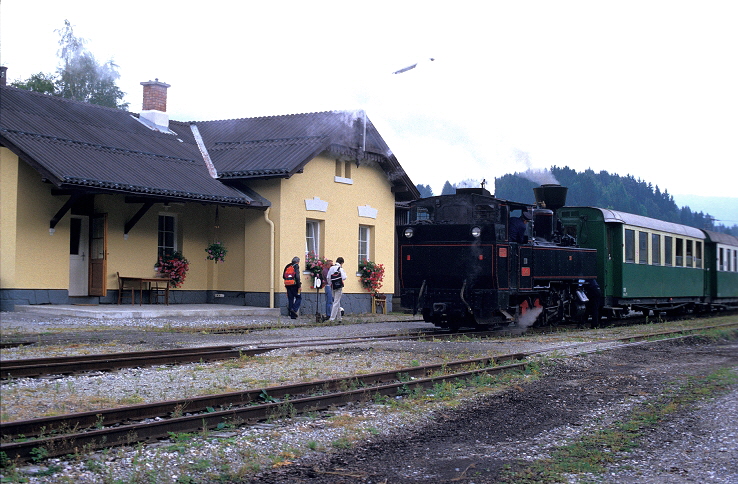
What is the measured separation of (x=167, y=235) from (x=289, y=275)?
3.67m

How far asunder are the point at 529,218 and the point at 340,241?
681cm

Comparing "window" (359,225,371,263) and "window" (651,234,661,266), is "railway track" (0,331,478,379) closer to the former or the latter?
"window" (359,225,371,263)

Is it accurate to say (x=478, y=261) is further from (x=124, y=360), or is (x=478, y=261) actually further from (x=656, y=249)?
(x=656, y=249)

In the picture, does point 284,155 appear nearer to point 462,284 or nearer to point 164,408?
point 462,284

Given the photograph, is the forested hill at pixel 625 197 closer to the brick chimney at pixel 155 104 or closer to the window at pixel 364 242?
the window at pixel 364 242

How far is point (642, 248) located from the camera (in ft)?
63.6

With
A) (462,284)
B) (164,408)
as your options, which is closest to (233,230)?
(462,284)

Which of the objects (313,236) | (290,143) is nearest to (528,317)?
(313,236)

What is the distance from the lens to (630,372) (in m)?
10.2

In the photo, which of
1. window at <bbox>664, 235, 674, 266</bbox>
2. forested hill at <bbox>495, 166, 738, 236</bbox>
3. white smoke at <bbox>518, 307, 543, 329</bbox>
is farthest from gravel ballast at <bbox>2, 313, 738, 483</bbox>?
forested hill at <bbox>495, 166, 738, 236</bbox>

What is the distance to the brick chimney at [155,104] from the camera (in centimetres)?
2073

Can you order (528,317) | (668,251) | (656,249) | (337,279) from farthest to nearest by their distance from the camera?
(668,251), (656,249), (337,279), (528,317)

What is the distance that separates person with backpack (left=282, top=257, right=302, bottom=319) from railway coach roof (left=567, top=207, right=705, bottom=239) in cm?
740

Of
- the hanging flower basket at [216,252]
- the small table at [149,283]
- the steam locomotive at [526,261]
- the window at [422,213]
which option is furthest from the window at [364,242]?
the window at [422,213]
